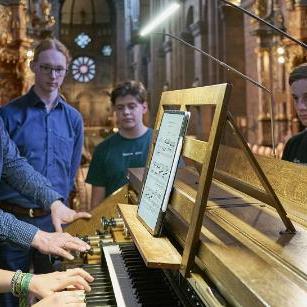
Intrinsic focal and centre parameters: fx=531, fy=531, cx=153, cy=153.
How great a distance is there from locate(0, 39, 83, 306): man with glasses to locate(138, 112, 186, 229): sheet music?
5.48ft

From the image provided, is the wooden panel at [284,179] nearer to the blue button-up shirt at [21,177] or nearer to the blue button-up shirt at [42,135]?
the blue button-up shirt at [21,177]

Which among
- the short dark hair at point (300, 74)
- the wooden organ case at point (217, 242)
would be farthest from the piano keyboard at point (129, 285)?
the short dark hair at point (300, 74)

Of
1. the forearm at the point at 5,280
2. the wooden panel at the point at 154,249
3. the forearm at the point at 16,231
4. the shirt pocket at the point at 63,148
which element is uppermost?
the shirt pocket at the point at 63,148

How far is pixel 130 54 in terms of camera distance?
45.7 metres

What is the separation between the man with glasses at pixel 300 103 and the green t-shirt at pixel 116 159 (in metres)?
1.11

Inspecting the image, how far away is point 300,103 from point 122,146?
140 cm

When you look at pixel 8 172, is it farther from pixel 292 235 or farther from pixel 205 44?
pixel 205 44

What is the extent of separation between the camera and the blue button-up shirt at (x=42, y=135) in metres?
4.00

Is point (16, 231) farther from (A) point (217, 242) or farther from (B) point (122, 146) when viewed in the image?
(B) point (122, 146)

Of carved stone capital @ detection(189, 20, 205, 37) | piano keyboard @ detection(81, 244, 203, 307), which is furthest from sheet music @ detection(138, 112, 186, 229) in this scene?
carved stone capital @ detection(189, 20, 205, 37)

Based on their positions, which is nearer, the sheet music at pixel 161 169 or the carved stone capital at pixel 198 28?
the sheet music at pixel 161 169

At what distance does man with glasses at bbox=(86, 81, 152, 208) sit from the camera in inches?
159

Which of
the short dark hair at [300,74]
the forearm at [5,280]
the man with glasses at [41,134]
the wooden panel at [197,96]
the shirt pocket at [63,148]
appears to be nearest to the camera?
the wooden panel at [197,96]

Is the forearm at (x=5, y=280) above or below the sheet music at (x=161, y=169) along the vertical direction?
below
